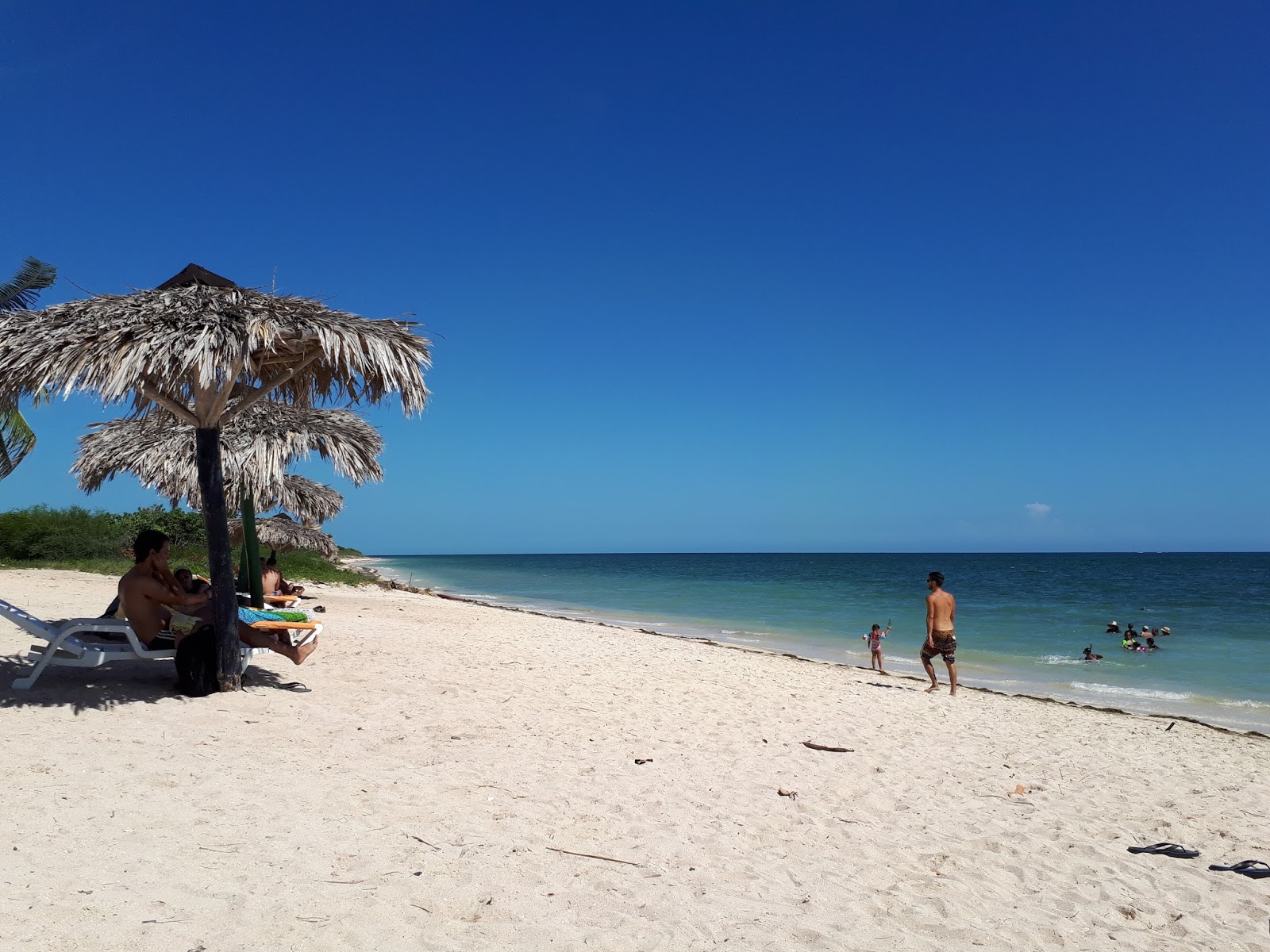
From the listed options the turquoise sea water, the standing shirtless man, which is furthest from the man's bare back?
the turquoise sea water

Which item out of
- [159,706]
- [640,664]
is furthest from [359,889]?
[640,664]

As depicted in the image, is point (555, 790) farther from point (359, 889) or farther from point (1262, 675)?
point (1262, 675)

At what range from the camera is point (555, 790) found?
4.65m

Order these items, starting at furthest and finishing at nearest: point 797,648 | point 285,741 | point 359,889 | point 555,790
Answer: point 797,648 < point 285,741 < point 555,790 < point 359,889

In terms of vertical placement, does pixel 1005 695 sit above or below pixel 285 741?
below

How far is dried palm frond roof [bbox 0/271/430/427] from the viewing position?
17.2ft

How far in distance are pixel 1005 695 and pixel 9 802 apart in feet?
31.8

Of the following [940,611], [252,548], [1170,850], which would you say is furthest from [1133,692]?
[252,548]

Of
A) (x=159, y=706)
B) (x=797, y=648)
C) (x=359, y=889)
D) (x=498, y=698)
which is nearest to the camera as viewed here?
(x=359, y=889)

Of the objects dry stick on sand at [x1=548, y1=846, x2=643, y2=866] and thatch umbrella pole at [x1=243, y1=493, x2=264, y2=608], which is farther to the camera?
thatch umbrella pole at [x1=243, y1=493, x2=264, y2=608]

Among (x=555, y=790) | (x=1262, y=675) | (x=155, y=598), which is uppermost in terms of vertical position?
(x=155, y=598)

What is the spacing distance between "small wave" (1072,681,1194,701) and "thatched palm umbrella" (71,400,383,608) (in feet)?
33.6

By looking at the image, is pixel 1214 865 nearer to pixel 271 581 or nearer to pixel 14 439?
pixel 271 581

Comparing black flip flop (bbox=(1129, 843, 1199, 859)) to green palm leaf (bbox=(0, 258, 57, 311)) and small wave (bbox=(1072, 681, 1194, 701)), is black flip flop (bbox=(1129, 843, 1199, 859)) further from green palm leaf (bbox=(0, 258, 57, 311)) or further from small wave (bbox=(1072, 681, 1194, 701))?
green palm leaf (bbox=(0, 258, 57, 311))
